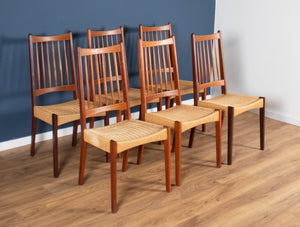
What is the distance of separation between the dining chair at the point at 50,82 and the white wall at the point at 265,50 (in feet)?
6.27

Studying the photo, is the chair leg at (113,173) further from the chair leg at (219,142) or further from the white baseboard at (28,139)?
the white baseboard at (28,139)

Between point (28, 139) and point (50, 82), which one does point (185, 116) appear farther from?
point (28, 139)

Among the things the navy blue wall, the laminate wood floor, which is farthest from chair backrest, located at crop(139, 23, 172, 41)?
the laminate wood floor

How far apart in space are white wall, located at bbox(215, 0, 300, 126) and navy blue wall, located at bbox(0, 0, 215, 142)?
0.86 metres

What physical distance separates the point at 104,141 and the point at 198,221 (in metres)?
0.68

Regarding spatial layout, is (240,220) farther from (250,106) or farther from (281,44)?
(281,44)

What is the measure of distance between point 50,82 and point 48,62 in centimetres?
17

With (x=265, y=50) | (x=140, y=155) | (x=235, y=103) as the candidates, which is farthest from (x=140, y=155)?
(x=265, y=50)

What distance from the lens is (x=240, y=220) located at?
6.78 ft

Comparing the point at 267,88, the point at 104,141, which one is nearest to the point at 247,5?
the point at 267,88

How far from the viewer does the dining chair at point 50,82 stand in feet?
8.59

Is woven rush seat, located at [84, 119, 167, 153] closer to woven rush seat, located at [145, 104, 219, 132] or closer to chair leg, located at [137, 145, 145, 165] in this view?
woven rush seat, located at [145, 104, 219, 132]

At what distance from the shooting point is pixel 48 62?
2.97 m

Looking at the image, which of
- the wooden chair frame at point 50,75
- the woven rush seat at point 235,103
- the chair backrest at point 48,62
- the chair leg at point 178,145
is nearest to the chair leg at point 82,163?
the wooden chair frame at point 50,75
